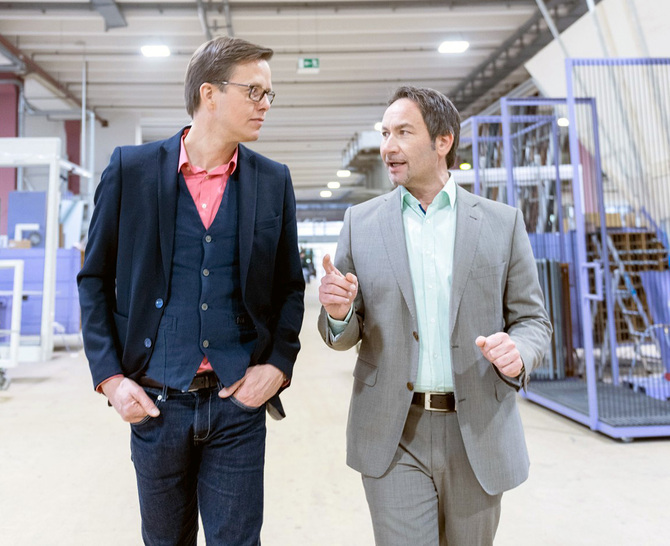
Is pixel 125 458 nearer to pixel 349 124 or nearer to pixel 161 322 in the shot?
pixel 161 322

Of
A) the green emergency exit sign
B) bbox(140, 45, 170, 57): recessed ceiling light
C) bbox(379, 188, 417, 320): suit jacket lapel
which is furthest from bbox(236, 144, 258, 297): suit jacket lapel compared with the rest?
bbox(140, 45, 170, 57): recessed ceiling light

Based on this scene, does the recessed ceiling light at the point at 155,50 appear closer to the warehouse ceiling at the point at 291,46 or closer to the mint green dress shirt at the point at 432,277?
the warehouse ceiling at the point at 291,46

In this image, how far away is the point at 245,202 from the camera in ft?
4.82

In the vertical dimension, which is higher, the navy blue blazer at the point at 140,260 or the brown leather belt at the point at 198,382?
the navy blue blazer at the point at 140,260

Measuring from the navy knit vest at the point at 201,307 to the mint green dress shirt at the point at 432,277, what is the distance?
273mm

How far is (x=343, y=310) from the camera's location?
1.40 metres

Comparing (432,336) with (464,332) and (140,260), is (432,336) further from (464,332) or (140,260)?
(140,260)

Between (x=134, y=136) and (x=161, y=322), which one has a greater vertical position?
(x=134, y=136)

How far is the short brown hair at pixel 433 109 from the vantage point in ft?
5.02

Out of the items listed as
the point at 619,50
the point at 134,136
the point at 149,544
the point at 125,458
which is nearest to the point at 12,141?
the point at 125,458

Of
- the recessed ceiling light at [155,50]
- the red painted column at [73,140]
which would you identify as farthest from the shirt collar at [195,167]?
the red painted column at [73,140]

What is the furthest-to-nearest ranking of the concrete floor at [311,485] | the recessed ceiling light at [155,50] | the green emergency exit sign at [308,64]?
the green emergency exit sign at [308,64], the recessed ceiling light at [155,50], the concrete floor at [311,485]

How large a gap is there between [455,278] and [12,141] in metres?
7.52

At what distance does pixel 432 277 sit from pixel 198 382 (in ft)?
2.29
